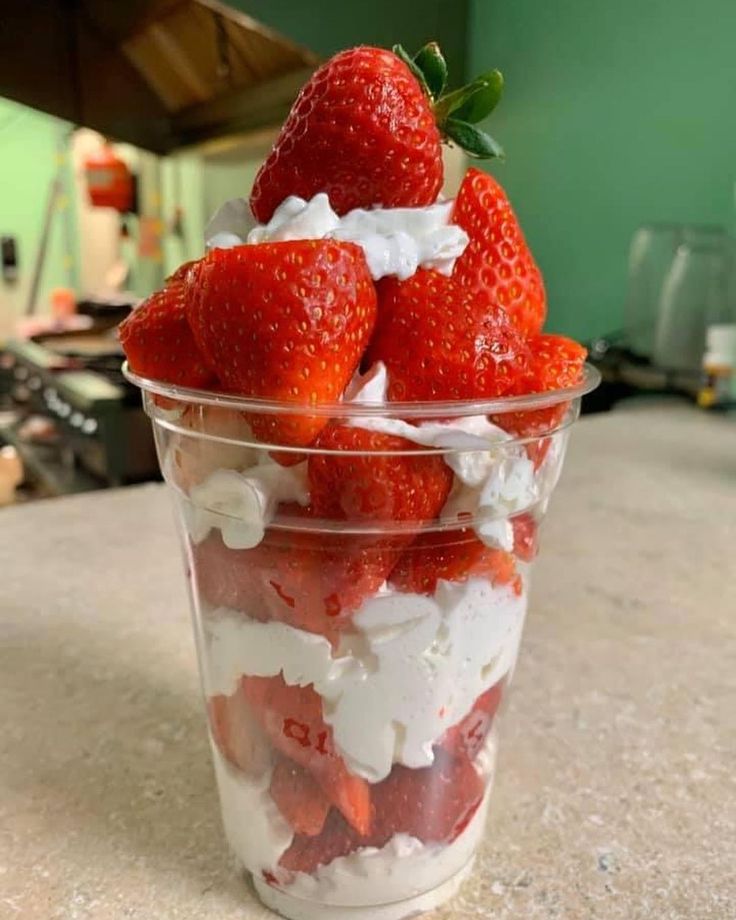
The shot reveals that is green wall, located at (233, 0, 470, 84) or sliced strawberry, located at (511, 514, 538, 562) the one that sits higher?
green wall, located at (233, 0, 470, 84)

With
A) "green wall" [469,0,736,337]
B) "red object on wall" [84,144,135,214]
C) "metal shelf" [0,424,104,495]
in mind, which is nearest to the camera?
"green wall" [469,0,736,337]

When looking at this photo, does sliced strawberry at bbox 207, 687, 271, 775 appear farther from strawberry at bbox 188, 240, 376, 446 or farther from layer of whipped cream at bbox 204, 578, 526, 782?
strawberry at bbox 188, 240, 376, 446

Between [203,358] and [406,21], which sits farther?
[406,21]

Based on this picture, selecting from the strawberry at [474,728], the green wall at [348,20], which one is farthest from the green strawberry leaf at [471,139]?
the green wall at [348,20]

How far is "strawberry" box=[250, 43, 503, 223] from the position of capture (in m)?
0.37

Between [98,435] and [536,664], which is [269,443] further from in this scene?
[98,435]

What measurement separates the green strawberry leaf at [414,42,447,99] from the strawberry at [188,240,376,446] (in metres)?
0.13

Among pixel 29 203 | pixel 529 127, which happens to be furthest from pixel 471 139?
pixel 29 203

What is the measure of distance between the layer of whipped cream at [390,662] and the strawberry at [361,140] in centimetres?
18

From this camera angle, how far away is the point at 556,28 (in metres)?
1.87

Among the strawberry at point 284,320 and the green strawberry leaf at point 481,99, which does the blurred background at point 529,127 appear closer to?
the green strawberry leaf at point 481,99

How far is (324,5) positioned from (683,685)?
1535 millimetres

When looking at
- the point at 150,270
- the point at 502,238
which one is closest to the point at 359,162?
the point at 502,238

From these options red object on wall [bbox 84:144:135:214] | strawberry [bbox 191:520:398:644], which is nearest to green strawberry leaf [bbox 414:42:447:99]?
strawberry [bbox 191:520:398:644]
